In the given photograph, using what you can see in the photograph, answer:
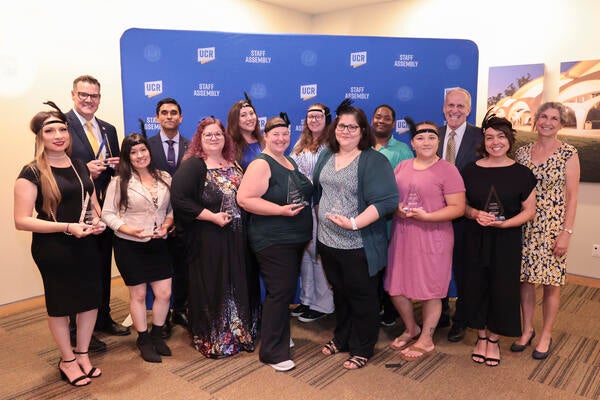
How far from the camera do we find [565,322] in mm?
3713

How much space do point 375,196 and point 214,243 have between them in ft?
3.62

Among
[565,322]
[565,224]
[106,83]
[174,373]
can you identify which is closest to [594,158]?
[565,322]

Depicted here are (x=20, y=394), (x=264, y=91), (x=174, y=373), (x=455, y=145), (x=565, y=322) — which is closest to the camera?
(x=20, y=394)

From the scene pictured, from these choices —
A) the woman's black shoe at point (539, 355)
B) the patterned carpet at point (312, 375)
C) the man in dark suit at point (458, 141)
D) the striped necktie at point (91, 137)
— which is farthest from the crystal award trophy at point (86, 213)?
the woman's black shoe at point (539, 355)

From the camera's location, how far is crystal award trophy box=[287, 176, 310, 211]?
2783 millimetres

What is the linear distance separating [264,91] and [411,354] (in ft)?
8.31

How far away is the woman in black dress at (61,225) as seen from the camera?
244 centimetres

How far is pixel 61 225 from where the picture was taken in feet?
7.98

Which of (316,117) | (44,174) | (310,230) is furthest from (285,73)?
(44,174)

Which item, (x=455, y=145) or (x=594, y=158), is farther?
(x=594, y=158)

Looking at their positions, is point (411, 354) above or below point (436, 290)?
below

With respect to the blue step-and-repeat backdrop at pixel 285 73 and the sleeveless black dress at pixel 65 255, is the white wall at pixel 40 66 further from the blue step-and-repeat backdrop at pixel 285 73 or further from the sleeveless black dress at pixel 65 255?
the sleeveless black dress at pixel 65 255

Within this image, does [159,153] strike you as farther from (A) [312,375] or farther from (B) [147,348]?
(A) [312,375]

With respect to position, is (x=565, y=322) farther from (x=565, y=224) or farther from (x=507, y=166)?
(x=507, y=166)
